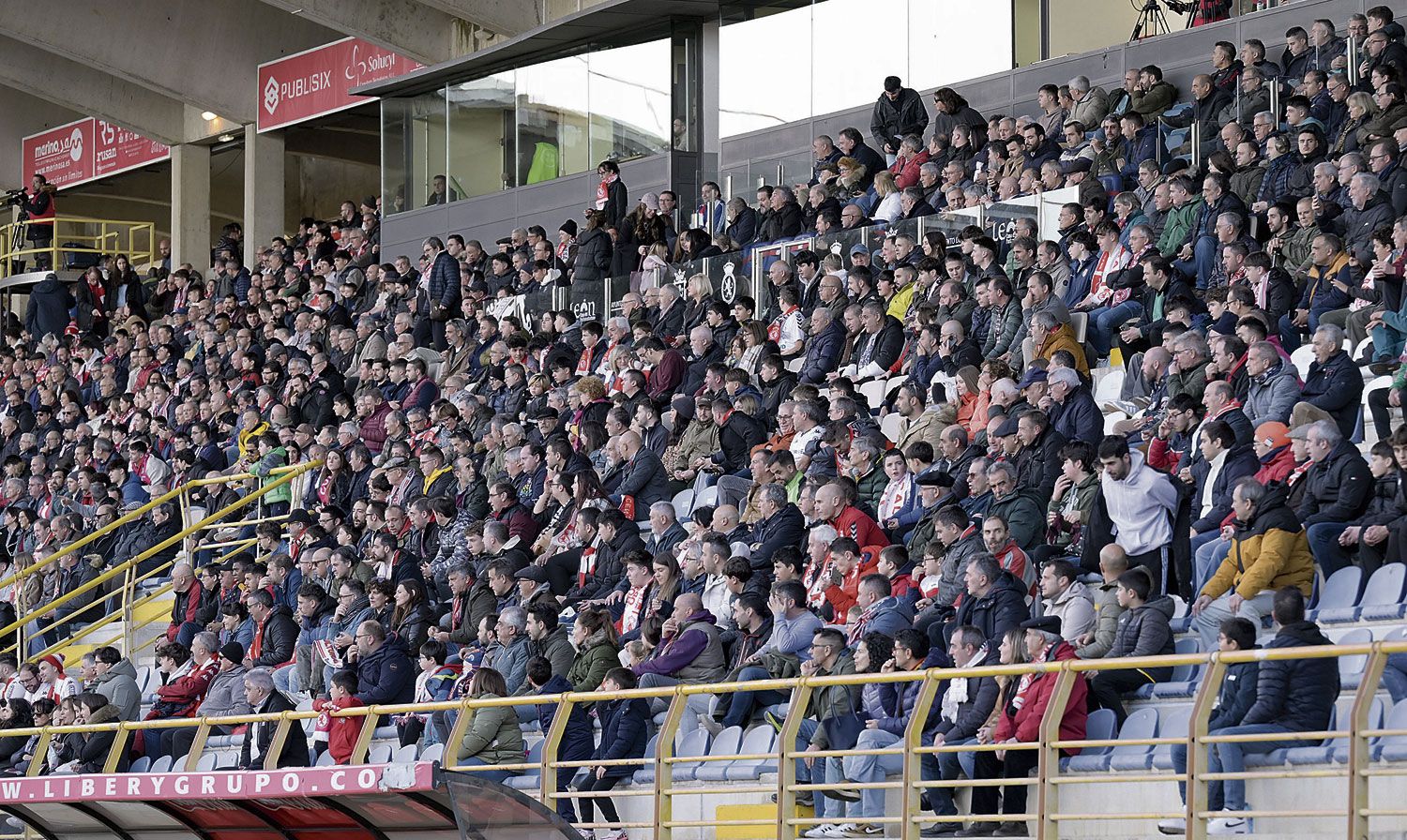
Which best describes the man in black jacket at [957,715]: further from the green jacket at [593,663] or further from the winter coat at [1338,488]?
the green jacket at [593,663]

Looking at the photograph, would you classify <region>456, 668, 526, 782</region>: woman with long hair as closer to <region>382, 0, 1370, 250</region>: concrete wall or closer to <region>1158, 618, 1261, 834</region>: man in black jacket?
<region>1158, 618, 1261, 834</region>: man in black jacket

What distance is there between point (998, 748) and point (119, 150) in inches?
1183

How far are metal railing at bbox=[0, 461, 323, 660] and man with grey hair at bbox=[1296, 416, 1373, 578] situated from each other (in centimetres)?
1050

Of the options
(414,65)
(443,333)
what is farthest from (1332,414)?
(414,65)

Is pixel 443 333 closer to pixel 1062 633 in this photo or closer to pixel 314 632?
pixel 314 632

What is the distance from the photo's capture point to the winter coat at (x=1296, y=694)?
7.78 meters

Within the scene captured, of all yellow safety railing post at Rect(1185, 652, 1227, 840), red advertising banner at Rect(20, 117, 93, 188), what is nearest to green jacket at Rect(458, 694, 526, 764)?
yellow safety railing post at Rect(1185, 652, 1227, 840)

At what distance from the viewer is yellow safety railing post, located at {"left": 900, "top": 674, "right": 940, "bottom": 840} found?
8.32 metres

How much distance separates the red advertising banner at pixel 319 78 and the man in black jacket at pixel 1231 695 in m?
21.7

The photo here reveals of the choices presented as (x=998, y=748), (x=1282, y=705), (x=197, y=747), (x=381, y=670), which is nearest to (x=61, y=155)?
(x=381, y=670)

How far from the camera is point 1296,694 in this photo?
780cm

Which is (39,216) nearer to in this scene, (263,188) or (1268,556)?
(263,188)

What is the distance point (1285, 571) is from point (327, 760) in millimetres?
5667

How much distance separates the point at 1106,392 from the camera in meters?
12.8
